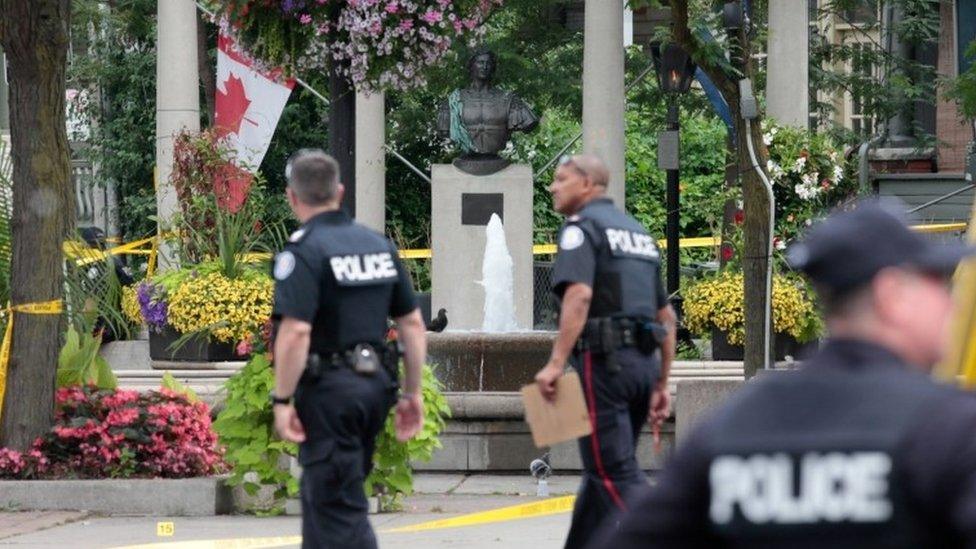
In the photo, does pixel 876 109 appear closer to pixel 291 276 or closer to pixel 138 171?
pixel 138 171

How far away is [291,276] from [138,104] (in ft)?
88.3

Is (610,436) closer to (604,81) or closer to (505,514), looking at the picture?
(505,514)

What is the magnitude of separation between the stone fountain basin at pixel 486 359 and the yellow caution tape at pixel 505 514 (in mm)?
3038

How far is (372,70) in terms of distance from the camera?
13875 mm

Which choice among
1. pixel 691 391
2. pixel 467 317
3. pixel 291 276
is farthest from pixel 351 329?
pixel 467 317

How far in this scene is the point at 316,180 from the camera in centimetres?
719

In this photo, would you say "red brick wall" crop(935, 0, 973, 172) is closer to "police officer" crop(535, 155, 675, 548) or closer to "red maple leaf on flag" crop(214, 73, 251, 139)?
"red maple leaf on flag" crop(214, 73, 251, 139)

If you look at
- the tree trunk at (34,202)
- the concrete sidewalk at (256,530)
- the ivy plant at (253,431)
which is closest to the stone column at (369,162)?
the concrete sidewalk at (256,530)

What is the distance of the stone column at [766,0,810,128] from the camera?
950 inches

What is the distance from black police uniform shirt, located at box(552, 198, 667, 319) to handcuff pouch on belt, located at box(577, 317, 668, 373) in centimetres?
5

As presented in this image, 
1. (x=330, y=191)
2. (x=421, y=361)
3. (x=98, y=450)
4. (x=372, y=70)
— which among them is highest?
(x=372, y=70)

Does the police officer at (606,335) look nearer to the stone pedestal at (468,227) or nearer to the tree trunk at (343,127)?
the tree trunk at (343,127)

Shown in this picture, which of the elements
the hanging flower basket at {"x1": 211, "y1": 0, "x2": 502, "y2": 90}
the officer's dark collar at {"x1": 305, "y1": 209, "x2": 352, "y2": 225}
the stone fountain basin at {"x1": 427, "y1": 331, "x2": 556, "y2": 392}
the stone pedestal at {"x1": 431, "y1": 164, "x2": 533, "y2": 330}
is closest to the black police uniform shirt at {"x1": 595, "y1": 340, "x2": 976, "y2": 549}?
the officer's dark collar at {"x1": 305, "y1": 209, "x2": 352, "y2": 225}

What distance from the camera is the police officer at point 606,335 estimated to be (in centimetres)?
771
